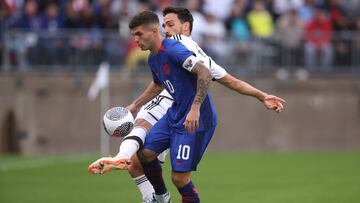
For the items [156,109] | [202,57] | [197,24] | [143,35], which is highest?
[143,35]

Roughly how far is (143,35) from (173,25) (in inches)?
54.0

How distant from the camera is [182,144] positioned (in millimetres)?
11188

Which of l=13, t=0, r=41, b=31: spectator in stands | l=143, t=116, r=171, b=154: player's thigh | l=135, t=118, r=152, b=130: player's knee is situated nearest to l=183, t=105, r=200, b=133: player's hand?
l=143, t=116, r=171, b=154: player's thigh

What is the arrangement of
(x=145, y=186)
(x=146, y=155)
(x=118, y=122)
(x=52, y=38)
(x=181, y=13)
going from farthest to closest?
(x=52, y=38), (x=181, y=13), (x=145, y=186), (x=146, y=155), (x=118, y=122)

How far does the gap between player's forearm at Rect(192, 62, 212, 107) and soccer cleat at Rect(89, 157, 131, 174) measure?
Result: 1.07 m

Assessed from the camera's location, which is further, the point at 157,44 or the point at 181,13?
the point at 181,13

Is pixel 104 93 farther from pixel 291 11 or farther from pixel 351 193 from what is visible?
pixel 351 193

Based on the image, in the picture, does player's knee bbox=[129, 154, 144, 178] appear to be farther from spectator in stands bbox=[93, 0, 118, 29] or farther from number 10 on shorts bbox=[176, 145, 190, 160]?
spectator in stands bbox=[93, 0, 118, 29]

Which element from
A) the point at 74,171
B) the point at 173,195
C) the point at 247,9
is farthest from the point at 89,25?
the point at 173,195

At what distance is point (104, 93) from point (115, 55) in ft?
4.19

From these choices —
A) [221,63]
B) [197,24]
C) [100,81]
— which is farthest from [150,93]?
[221,63]

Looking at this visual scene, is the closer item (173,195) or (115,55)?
(173,195)

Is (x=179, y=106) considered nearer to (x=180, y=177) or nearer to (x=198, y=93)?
(x=198, y=93)

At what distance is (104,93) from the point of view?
85.2 ft
